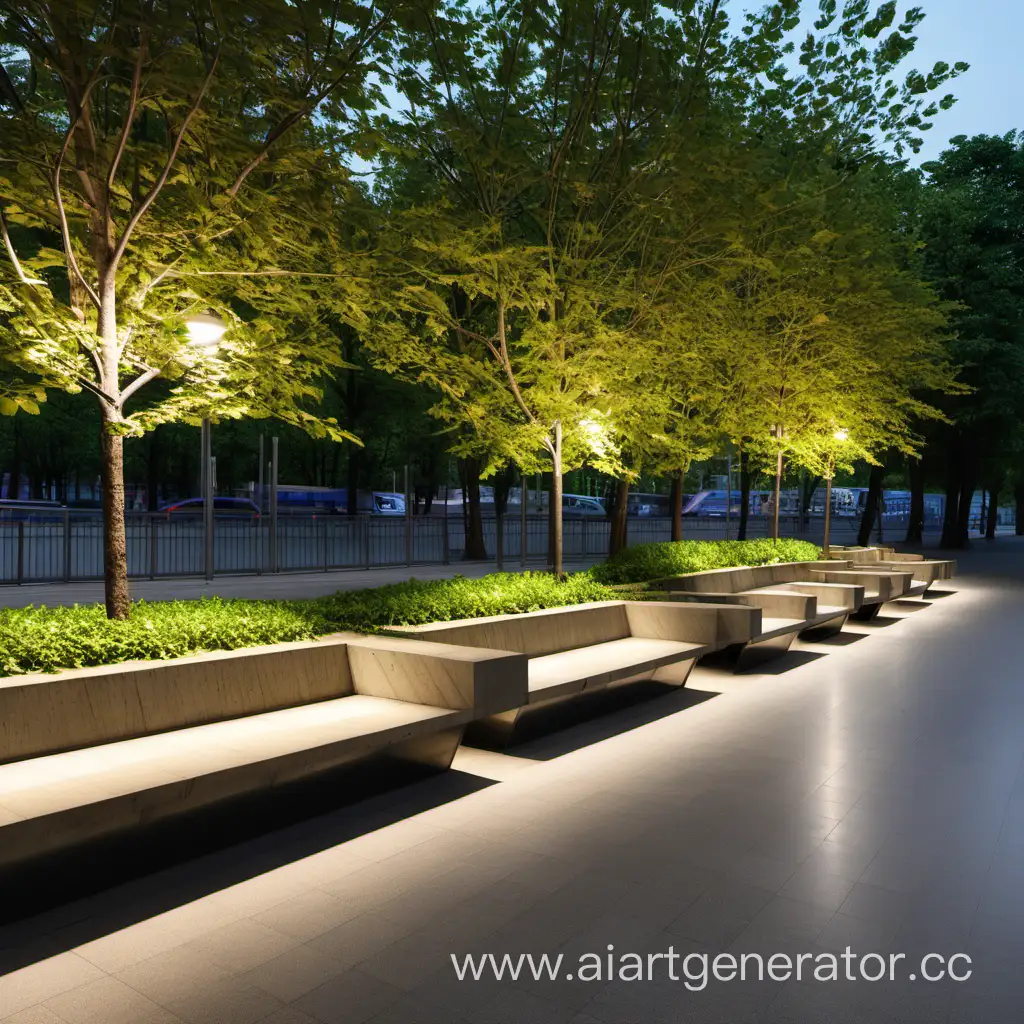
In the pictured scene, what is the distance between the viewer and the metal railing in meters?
19.1

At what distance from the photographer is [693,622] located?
361 inches

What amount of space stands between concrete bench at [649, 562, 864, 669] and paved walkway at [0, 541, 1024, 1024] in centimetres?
334

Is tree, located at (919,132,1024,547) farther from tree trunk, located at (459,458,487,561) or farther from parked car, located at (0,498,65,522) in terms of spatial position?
parked car, located at (0,498,65,522)

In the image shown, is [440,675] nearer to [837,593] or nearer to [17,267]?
[17,267]

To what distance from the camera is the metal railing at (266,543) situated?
1908cm

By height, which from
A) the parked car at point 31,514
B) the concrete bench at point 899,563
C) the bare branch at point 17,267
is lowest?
the concrete bench at point 899,563

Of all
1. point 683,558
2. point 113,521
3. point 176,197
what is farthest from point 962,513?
point 113,521

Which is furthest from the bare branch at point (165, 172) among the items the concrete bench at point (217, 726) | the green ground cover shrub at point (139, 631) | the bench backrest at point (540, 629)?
the bench backrest at point (540, 629)

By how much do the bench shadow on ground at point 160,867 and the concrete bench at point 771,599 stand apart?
578 cm

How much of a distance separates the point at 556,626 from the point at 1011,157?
33.8 metres

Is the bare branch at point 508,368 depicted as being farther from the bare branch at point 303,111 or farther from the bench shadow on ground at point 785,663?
the bare branch at point 303,111

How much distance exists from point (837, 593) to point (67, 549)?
15.7 m

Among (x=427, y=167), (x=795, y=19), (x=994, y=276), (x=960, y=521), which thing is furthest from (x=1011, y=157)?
(x=427, y=167)

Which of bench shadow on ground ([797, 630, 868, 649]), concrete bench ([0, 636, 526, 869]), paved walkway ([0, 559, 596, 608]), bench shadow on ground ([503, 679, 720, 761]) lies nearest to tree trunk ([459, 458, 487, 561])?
paved walkway ([0, 559, 596, 608])
